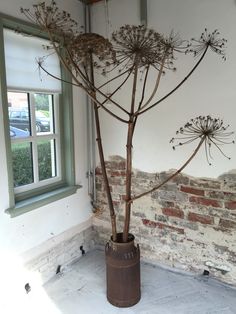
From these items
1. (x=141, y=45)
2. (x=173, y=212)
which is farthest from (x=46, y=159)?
(x=141, y=45)

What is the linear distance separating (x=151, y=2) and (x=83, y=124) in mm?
1420

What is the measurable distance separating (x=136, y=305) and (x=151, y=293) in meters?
0.23

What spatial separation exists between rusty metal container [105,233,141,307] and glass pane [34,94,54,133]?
1.33 meters

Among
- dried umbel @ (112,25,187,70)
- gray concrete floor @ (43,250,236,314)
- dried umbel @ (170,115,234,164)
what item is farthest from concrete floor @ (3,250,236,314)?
dried umbel @ (112,25,187,70)

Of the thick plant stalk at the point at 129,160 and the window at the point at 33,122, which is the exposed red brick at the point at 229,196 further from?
the window at the point at 33,122

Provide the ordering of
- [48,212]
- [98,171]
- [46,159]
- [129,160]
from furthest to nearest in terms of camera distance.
Answer: [98,171]
[46,159]
[48,212]
[129,160]

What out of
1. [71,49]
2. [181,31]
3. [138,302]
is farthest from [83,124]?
[138,302]

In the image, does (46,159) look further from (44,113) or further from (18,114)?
(18,114)

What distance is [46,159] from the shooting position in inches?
117

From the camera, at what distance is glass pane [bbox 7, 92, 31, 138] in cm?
251

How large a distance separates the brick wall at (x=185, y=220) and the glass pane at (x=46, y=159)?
64cm

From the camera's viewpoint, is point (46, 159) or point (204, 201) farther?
point (46, 159)

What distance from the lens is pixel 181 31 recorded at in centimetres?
262

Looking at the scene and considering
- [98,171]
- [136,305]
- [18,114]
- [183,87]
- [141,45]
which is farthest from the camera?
[98,171]
